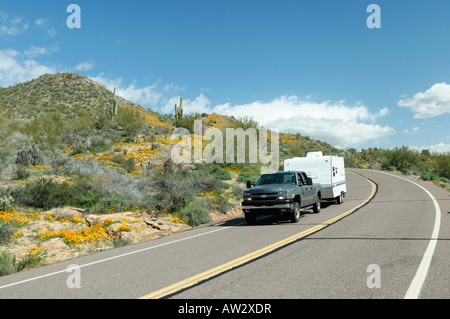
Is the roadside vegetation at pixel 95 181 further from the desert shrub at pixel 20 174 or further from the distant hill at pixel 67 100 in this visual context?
the distant hill at pixel 67 100

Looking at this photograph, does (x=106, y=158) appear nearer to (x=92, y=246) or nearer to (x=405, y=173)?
(x=92, y=246)

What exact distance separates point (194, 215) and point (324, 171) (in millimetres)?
7771

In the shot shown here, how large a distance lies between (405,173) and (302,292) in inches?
1632

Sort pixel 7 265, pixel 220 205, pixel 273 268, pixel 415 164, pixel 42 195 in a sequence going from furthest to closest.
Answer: pixel 415 164
pixel 220 205
pixel 42 195
pixel 7 265
pixel 273 268

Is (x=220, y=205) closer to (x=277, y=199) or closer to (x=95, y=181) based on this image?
(x=277, y=199)

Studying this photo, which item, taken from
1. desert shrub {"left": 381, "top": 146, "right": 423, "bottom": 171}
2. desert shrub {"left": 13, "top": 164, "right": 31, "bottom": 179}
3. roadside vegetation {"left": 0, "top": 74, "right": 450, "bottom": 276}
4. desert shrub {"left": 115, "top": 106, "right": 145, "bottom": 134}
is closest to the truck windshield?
roadside vegetation {"left": 0, "top": 74, "right": 450, "bottom": 276}

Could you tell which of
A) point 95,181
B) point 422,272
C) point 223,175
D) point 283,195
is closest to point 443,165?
point 223,175

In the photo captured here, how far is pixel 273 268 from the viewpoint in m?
6.35

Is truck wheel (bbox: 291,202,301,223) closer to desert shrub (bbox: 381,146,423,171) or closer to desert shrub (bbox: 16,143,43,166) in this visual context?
desert shrub (bbox: 16,143,43,166)

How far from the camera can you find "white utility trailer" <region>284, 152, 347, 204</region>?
18.1 meters

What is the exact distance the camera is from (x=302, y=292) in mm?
4973

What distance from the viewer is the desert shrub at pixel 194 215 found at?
47.5ft

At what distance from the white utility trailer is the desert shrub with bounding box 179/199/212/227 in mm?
5842

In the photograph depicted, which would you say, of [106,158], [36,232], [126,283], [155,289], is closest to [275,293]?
[155,289]
